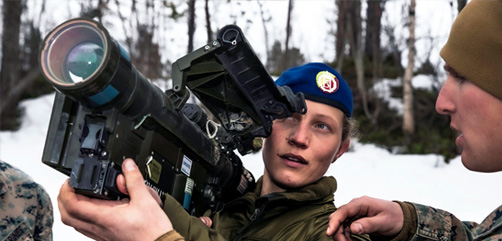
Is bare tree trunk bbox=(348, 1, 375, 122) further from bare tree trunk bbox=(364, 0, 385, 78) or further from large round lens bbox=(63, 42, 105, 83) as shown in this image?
large round lens bbox=(63, 42, 105, 83)

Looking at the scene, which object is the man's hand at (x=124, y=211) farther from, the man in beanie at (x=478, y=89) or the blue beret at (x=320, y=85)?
the blue beret at (x=320, y=85)

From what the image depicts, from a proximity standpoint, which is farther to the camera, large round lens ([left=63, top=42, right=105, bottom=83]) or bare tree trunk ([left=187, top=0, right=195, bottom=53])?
bare tree trunk ([left=187, top=0, right=195, bottom=53])

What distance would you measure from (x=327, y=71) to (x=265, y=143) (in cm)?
45

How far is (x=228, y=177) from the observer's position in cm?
217

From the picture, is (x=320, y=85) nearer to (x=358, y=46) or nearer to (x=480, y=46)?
(x=480, y=46)

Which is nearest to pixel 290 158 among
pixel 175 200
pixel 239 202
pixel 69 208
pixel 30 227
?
pixel 239 202

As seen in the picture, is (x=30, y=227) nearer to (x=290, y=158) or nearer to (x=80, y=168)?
(x=290, y=158)

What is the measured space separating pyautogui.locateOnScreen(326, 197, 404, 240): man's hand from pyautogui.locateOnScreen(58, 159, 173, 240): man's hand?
70cm

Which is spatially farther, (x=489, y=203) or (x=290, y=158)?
(x=489, y=203)

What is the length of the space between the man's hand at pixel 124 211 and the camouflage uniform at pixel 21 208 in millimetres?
1931

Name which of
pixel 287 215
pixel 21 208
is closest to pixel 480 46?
pixel 287 215

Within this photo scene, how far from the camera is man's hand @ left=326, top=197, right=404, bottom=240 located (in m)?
1.97

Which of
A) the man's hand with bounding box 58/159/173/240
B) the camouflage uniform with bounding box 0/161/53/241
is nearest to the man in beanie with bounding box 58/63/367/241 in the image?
the man's hand with bounding box 58/159/173/240

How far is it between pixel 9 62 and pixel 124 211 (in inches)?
490
